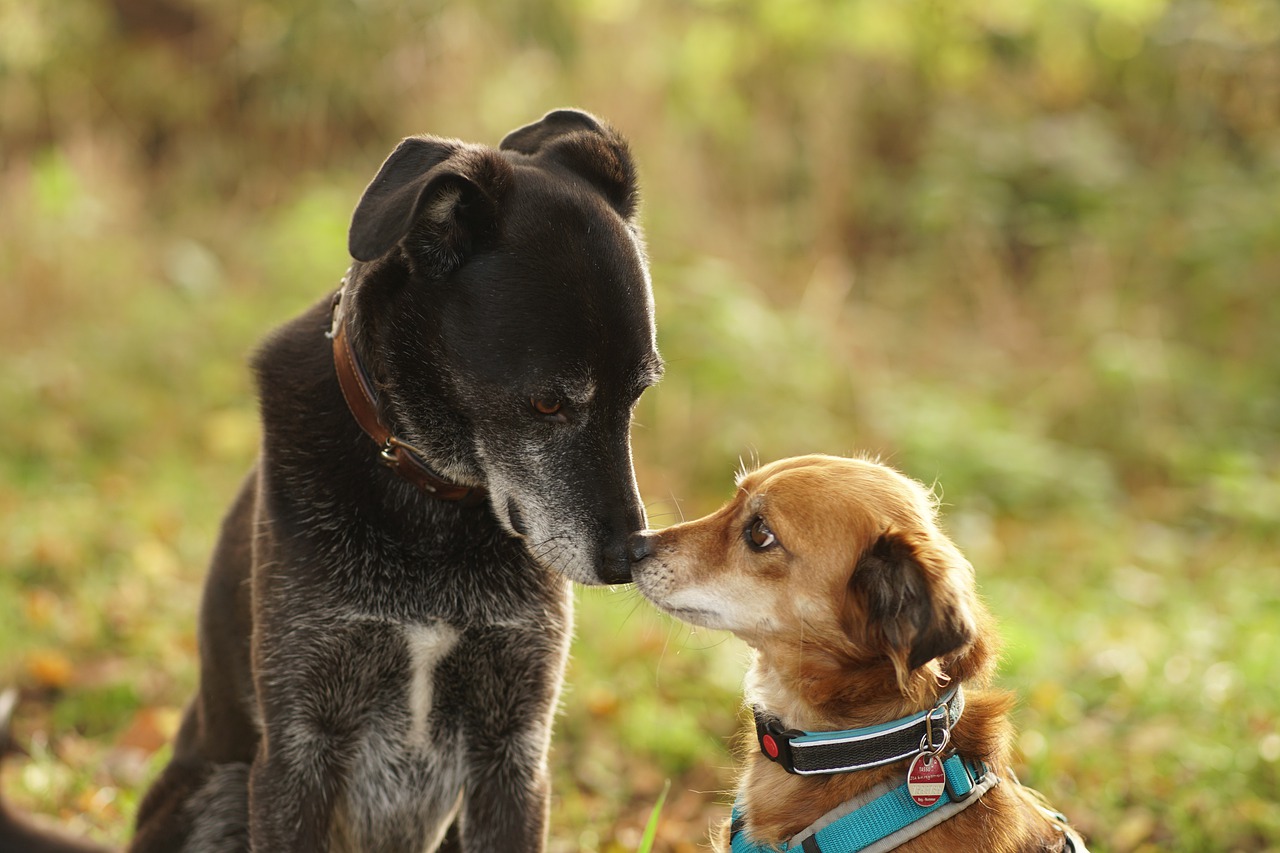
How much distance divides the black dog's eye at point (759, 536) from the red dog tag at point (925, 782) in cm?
61

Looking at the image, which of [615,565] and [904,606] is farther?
[615,565]

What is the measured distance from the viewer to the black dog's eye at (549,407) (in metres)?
2.81

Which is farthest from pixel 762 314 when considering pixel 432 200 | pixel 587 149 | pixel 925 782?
pixel 925 782

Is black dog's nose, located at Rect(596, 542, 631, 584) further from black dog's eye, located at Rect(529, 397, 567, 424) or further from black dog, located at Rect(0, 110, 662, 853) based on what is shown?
black dog's eye, located at Rect(529, 397, 567, 424)

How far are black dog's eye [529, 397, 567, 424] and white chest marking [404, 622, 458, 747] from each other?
585 millimetres

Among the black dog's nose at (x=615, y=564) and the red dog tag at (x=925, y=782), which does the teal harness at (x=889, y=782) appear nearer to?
the red dog tag at (x=925, y=782)

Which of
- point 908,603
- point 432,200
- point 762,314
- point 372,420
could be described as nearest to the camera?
point 908,603

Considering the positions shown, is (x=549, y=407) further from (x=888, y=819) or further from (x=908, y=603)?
(x=888, y=819)

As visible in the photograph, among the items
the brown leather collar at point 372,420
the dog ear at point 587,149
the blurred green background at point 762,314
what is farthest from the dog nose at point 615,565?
the blurred green background at point 762,314

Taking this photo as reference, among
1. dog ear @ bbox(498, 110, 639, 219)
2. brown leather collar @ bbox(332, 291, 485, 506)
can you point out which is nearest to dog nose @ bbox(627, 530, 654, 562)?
brown leather collar @ bbox(332, 291, 485, 506)

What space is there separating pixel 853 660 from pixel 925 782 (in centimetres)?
32

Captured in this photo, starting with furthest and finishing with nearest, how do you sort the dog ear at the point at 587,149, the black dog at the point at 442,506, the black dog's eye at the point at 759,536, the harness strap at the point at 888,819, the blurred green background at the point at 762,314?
the blurred green background at the point at 762,314 < the dog ear at the point at 587,149 < the black dog's eye at the point at 759,536 < the black dog at the point at 442,506 < the harness strap at the point at 888,819

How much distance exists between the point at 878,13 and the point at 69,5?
299 inches

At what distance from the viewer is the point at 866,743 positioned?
264 centimetres
